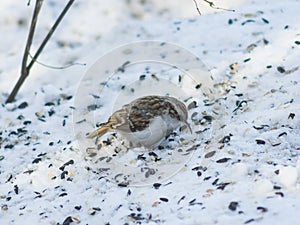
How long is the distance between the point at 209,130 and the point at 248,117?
247 millimetres

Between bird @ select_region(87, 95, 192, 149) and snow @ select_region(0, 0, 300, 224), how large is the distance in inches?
4.8

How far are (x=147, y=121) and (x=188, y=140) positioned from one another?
1.01 ft

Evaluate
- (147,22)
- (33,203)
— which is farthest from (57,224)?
(147,22)

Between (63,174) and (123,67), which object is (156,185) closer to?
(63,174)

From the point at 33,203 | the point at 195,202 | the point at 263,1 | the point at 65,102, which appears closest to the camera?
the point at 195,202

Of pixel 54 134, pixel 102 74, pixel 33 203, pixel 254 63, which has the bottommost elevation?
pixel 33 203

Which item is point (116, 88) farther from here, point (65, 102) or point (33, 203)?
point (33, 203)

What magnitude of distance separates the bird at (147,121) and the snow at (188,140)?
0.40 feet

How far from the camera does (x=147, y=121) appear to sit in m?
3.77

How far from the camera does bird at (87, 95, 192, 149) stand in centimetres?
377

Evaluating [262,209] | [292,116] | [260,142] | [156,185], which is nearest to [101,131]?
[156,185]

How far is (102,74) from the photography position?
5211 mm

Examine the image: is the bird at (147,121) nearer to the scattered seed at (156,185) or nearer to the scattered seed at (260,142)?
the scattered seed at (156,185)

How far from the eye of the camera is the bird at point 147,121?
3770 mm
